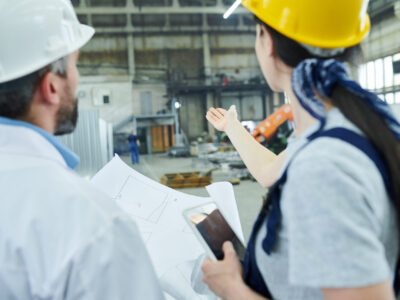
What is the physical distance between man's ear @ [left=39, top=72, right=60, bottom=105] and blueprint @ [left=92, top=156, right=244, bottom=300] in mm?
529

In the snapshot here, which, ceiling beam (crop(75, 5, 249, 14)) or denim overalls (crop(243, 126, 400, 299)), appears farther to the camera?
ceiling beam (crop(75, 5, 249, 14))

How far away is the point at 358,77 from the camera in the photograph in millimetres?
967

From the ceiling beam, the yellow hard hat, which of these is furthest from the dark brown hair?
the ceiling beam

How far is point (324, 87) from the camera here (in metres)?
0.75

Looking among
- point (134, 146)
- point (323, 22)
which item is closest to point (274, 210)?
point (323, 22)

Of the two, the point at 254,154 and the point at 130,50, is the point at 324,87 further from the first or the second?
the point at 130,50

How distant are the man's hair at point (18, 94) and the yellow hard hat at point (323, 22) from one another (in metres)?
0.69

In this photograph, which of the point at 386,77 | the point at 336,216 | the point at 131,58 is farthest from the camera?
the point at 131,58

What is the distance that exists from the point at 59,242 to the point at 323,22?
827mm

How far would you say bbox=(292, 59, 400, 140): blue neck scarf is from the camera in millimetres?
734

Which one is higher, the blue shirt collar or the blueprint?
the blue shirt collar

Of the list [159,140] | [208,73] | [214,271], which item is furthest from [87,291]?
[208,73]

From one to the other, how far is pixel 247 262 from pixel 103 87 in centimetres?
2123

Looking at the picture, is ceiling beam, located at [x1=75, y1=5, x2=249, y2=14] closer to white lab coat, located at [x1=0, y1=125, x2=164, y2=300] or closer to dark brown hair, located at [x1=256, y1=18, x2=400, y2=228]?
white lab coat, located at [x1=0, y1=125, x2=164, y2=300]
